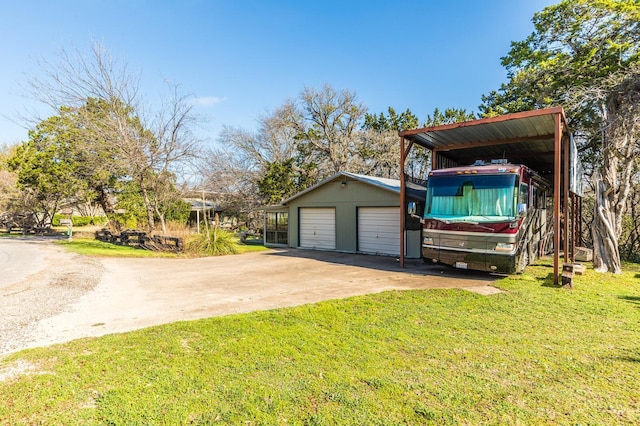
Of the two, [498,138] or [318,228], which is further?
[318,228]

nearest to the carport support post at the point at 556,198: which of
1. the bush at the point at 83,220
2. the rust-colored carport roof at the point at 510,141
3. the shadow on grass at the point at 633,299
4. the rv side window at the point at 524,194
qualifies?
the rust-colored carport roof at the point at 510,141

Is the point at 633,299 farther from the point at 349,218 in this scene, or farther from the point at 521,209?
the point at 349,218

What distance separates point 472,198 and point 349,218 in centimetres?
685

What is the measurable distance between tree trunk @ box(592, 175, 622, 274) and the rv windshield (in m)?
3.78

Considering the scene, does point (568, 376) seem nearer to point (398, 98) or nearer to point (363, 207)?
point (363, 207)

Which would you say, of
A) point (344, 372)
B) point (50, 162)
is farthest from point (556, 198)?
point (50, 162)

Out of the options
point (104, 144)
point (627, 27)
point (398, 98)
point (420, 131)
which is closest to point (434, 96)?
point (398, 98)

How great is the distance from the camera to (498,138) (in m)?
10.7

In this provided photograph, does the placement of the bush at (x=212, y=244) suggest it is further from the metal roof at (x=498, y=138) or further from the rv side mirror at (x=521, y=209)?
the rv side mirror at (x=521, y=209)

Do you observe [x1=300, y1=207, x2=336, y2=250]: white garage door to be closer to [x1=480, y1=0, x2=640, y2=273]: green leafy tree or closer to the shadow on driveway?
the shadow on driveway

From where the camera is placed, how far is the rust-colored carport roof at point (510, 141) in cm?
807

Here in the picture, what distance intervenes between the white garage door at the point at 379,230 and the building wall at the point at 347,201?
232mm

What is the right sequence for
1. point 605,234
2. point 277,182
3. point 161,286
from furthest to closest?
point 277,182 → point 605,234 → point 161,286

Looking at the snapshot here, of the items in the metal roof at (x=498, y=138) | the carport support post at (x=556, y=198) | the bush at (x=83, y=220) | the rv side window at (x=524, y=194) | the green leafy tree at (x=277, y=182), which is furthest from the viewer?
the bush at (x=83, y=220)
